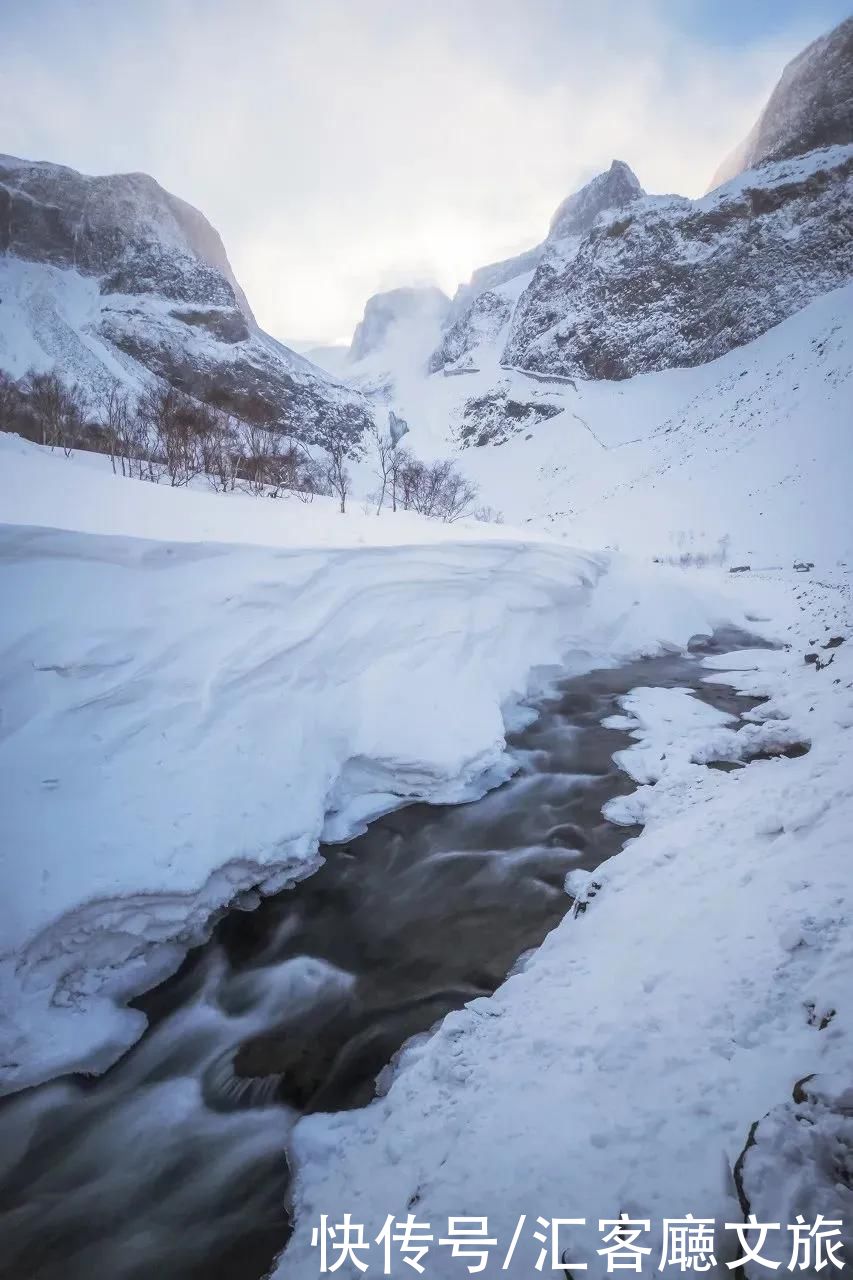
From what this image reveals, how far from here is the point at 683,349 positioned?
54.6 m

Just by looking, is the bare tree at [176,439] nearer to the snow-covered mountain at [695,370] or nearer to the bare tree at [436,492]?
the bare tree at [436,492]

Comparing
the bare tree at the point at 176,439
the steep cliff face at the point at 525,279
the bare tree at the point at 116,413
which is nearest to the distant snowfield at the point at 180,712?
the bare tree at the point at 176,439

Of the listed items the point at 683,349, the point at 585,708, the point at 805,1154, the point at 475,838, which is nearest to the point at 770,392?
the point at 683,349

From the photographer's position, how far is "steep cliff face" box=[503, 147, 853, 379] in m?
50.4

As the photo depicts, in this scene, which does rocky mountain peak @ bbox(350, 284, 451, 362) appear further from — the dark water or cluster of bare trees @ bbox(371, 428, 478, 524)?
the dark water

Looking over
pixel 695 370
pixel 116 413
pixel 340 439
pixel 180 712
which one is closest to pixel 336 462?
pixel 340 439

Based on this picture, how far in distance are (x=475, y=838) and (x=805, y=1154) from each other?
430 centimetres

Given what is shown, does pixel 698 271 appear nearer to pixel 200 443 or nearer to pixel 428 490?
pixel 428 490

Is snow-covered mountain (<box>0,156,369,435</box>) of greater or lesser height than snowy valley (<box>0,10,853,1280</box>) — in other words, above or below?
above

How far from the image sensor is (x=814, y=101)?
60.4 m

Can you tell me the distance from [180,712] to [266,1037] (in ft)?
9.92

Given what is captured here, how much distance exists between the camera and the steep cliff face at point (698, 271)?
50438 millimetres

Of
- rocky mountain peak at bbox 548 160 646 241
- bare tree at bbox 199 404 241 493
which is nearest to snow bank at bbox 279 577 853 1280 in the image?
bare tree at bbox 199 404 241 493

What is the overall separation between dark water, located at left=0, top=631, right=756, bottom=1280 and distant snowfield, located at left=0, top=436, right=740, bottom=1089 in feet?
1.11
